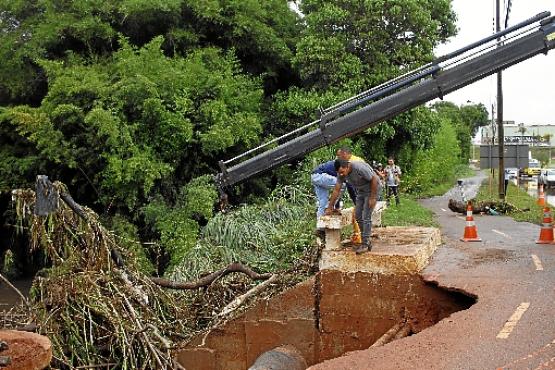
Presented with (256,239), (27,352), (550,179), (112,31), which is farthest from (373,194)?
(550,179)

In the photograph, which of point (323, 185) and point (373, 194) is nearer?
point (373, 194)

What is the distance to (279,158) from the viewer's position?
36.4 feet

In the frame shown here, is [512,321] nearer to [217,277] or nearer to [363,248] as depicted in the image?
[363,248]

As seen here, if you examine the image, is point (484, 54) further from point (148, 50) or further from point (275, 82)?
point (275, 82)

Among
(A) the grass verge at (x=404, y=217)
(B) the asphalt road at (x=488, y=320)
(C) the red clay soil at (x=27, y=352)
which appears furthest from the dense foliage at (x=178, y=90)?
(C) the red clay soil at (x=27, y=352)

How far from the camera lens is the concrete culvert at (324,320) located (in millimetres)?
8469

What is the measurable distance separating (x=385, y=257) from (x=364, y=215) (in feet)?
2.30

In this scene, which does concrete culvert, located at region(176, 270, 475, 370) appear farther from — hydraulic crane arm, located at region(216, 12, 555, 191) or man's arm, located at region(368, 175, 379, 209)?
hydraulic crane arm, located at region(216, 12, 555, 191)

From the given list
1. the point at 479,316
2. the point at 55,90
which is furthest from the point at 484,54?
the point at 55,90

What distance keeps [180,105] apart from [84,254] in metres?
8.09

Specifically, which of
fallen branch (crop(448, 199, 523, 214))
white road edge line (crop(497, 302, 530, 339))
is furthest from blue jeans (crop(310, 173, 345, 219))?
fallen branch (crop(448, 199, 523, 214))

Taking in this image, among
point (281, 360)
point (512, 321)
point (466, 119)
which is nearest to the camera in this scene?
point (512, 321)

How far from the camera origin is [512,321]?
21.9 ft

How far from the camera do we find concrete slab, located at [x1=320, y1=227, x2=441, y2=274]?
341 inches
